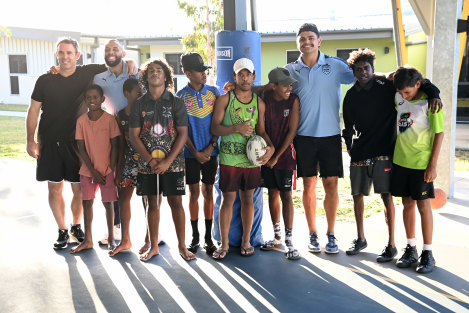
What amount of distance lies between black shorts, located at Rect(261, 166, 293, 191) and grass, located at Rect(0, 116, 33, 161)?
7441 mm

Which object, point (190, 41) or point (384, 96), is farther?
point (190, 41)

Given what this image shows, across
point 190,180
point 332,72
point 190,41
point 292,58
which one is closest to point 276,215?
point 190,180

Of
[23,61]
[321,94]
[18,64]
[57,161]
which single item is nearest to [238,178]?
[321,94]

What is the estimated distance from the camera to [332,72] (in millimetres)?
4762

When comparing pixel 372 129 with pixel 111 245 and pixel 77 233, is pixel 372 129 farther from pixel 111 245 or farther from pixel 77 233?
pixel 77 233

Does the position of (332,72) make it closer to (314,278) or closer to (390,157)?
(390,157)

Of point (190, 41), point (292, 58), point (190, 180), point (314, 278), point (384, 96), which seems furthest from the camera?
point (292, 58)

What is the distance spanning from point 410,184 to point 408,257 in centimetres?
65

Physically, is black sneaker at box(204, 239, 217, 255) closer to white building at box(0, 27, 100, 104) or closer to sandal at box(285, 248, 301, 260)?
sandal at box(285, 248, 301, 260)

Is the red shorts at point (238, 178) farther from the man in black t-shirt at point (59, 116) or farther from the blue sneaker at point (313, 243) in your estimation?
the man in black t-shirt at point (59, 116)

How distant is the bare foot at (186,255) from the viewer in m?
4.73

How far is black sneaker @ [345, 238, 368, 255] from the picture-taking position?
4.80 meters

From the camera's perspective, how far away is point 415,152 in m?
4.32

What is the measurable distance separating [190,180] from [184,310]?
145cm
